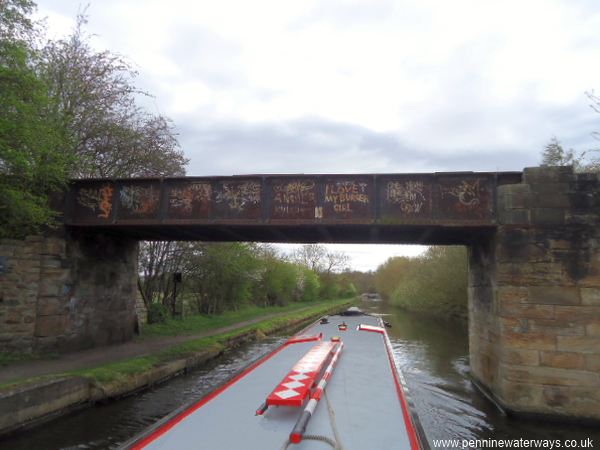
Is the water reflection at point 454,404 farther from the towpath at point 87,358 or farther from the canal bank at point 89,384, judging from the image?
the towpath at point 87,358

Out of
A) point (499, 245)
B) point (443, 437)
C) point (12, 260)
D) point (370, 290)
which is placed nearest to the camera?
point (443, 437)

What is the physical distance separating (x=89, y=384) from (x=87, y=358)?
2.30 meters

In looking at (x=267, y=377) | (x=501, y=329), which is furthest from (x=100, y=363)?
(x=501, y=329)

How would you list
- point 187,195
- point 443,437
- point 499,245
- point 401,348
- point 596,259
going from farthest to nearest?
point 401,348 < point 187,195 < point 499,245 < point 596,259 < point 443,437

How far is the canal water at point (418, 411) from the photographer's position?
640cm

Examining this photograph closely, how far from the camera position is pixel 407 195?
30.2 ft

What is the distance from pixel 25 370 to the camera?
8.13 meters

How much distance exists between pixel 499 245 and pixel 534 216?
2.65 ft

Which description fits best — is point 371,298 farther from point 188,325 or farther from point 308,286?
point 188,325

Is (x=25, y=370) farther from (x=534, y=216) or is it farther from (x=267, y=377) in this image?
(x=534, y=216)

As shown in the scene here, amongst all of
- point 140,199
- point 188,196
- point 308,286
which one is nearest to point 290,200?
point 188,196

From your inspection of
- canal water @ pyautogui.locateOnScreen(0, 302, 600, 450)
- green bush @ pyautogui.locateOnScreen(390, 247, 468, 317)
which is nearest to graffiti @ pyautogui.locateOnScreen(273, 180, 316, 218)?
canal water @ pyautogui.locateOnScreen(0, 302, 600, 450)

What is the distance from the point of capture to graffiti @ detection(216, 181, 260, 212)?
9.81 m

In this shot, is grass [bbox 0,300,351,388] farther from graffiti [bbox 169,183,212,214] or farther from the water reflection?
the water reflection
